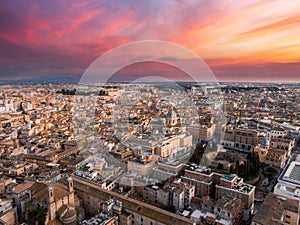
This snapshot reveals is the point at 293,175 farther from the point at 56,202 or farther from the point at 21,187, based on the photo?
the point at 21,187

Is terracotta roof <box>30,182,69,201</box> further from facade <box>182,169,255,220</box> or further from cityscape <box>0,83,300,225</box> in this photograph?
facade <box>182,169,255,220</box>

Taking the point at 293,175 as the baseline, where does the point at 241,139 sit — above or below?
above

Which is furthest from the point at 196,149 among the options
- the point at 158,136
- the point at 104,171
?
the point at 104,171

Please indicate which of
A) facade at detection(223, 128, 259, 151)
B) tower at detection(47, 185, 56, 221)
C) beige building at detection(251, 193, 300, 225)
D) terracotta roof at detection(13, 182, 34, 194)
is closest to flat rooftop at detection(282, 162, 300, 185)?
beige building at detection(251, 193, 300, 225)

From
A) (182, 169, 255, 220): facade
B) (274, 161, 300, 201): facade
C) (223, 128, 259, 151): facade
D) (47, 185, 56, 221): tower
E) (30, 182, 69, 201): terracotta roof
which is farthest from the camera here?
(223, 128, 259, 151): facade

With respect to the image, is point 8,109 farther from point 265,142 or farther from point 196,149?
point 265,142

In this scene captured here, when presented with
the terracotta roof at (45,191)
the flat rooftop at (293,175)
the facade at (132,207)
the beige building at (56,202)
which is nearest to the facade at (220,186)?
the flat rooftop at (293,175)

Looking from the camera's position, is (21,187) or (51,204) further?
(21,187)

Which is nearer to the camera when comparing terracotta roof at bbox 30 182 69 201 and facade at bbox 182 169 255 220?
terracotta roof at bbox 30 182 69 201

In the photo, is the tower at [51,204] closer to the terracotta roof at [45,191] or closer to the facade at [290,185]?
the terracotta roof at [45,191]

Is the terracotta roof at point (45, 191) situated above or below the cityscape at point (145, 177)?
above

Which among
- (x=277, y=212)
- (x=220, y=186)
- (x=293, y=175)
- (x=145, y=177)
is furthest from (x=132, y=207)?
(x=293, y=175)

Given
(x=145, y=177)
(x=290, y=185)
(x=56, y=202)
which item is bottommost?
(x=290, y=185)
